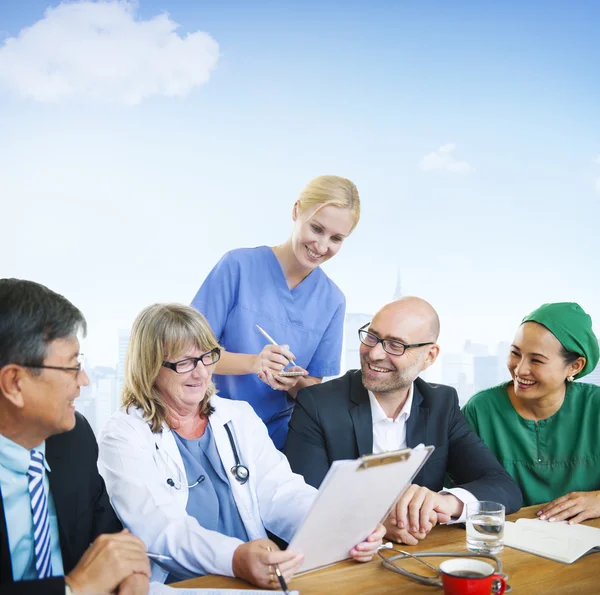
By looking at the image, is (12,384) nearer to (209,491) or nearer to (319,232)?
(209,491)

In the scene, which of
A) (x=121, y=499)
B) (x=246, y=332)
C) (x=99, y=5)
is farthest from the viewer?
(x=99, y=5)

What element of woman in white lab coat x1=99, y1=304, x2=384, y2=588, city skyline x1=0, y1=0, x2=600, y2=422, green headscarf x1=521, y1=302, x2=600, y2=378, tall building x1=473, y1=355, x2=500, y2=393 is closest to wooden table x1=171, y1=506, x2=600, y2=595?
woman in white lab coat x1=99, y1=304, x2=384, y2=588

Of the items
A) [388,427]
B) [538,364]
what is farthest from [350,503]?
[538,364]

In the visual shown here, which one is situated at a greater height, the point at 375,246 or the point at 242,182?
the point at 242,182

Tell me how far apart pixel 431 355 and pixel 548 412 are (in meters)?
0.51

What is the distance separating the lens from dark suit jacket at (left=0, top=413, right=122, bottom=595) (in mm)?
1526

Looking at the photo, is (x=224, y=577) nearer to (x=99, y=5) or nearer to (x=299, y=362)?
(x=299, y=362)

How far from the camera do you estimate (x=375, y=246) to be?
15.6 ft

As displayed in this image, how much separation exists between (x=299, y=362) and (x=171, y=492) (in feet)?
3.51

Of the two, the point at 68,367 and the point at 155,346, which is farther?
the point at 155,346

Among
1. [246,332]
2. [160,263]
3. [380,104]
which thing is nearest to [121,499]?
[246,332]

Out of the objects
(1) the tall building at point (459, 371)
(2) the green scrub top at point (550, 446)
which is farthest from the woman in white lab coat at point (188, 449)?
(1) the tall building at point (459, 371)

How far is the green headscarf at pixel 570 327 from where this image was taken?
8.13 feet

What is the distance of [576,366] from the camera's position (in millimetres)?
2555
